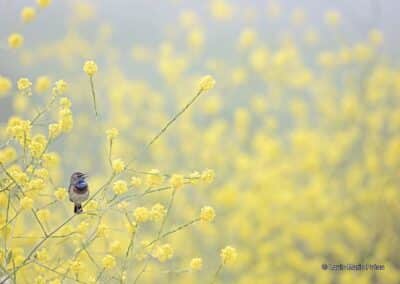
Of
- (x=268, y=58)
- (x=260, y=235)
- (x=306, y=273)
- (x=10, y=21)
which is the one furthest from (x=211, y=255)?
(x=10, y=21)

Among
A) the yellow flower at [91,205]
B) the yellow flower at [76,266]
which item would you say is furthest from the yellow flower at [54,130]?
the yellow flower at [76,266]

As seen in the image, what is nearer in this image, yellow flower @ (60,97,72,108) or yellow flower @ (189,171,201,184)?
yellow flower @ (189,171,201,184)

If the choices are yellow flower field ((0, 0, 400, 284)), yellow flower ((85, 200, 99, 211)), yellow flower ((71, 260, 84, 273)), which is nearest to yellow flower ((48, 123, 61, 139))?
yellow flower ((85, 200, 99, 211))

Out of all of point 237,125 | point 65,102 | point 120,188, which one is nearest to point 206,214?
point 120,188

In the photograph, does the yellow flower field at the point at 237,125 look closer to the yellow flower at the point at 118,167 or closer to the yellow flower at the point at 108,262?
the yellow flower at the point at 108,262

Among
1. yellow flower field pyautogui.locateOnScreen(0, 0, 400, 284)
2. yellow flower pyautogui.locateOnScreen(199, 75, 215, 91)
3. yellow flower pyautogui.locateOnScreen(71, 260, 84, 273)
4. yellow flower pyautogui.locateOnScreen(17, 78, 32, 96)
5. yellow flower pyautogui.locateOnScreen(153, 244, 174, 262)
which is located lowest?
yellow flower pyautogui.locateOnScreen(71, 260, 84, 273)

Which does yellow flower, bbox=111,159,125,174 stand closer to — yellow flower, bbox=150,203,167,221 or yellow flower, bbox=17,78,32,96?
yellow flower, bbox=150,203,167,221

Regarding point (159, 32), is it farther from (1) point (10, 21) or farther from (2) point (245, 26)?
(1) point (10, 21)

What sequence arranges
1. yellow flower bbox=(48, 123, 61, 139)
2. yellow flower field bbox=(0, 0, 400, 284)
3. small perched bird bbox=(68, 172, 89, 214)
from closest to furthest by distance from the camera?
small perched bird bbox=(68, 172, 89, 214), yellow flower bbox=(48, 123, 61, 139), yellow flower field bbox=(0, 0, 400, 284)

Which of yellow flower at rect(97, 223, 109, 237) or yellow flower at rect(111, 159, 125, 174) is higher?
yellow flower at rect(111, 159, 125, 174)
